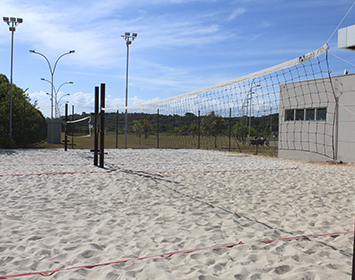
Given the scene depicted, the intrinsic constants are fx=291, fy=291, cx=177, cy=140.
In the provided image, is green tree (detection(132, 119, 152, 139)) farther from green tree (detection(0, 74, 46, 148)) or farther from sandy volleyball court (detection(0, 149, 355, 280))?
sandy volleyball court (detection(0, 149, 355, 280))

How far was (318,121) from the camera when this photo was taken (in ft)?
33.3

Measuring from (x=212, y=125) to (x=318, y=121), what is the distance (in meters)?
8.88

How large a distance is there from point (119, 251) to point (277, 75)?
19.0 ft

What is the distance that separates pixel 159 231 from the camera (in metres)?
2.80

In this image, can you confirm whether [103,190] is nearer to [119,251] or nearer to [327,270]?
[119,251]

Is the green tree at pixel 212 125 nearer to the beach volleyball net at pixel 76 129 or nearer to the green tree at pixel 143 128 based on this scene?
the green tree at pixel 143 128

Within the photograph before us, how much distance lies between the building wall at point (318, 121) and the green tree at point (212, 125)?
651cm

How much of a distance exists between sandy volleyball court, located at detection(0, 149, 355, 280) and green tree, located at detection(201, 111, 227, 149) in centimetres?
1267

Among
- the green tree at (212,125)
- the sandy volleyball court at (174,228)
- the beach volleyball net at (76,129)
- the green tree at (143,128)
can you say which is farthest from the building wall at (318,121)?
the green tree at (143,128)

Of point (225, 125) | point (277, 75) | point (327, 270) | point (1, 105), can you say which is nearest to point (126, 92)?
point (1, 105)

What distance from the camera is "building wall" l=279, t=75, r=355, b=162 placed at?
9.26 metres

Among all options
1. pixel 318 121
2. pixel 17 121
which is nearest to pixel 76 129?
pixel 17 121

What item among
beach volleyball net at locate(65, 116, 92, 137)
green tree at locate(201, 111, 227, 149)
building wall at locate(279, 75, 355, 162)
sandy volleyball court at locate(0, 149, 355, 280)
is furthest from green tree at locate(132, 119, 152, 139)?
sandy volleyball court at locate(0, 149, 355, 280)

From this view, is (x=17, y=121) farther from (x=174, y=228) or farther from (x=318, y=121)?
(x=174, y=228)
